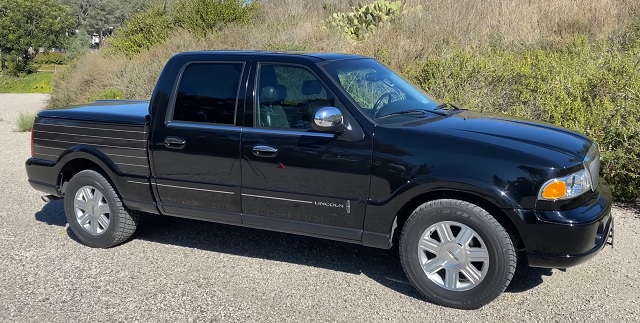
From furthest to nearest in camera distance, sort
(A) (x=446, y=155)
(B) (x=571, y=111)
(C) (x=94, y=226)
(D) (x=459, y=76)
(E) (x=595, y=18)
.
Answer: (E) (x=595, y=18) < (D) (x=459, y=76) < (B) (x=571, y=111) < (C) (x=94, y=226) < (A) (x=446, y=155)

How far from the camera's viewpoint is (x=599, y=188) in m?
4.50

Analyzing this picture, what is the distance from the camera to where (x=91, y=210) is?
229 inches

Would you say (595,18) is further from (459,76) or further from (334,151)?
Answer: (334,151)

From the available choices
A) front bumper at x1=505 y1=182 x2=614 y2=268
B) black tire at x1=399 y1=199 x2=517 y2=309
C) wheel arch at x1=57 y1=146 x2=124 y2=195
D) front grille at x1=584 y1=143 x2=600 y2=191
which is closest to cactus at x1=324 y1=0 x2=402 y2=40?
wheel arch at x1=57 y1=146 x2=124 y2=195

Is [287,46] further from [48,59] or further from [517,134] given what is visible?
[48,59]

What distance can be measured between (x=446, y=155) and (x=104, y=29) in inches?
4311

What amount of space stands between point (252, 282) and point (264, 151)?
110 cm

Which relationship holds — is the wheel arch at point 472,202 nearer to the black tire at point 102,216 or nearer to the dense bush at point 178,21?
the black tire at point 102,216

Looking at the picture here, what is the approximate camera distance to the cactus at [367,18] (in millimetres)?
15562

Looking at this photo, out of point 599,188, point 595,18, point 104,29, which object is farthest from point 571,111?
point 104,29

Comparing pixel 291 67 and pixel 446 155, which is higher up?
pixel 291 67

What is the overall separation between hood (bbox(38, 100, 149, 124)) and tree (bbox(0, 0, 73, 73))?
1964 inches

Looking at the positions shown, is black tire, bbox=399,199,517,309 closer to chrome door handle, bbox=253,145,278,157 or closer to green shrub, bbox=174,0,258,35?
chrome door handle, bbox=253,145,278,157

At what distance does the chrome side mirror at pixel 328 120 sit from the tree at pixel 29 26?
52570 millimetres
